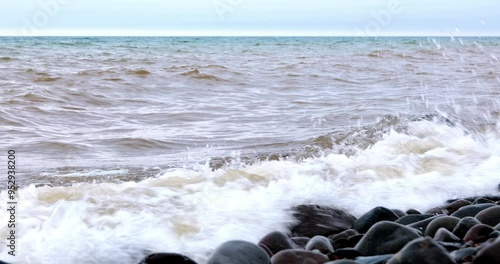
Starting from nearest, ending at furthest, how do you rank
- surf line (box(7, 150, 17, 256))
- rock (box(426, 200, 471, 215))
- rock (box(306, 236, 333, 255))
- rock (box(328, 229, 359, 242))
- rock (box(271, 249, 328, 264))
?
rock (box(271, 249, 328, 264))
rock (box(306, 236, 333, 255))
surf line (box(7, 150, 17, 256))
rock (box(328, 229, 359, 242))
rock (box(426, 200, 471, 215))

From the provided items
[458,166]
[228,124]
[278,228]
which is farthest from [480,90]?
[278,228]

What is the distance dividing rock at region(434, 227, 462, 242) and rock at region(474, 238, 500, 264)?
23.9 inches

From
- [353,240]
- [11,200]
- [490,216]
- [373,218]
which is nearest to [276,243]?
[353,240]

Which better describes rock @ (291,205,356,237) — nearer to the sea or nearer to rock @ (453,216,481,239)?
the sea

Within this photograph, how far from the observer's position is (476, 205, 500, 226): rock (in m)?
3.53

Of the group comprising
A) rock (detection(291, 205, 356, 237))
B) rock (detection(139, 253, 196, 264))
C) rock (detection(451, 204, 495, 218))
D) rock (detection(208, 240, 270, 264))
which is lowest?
rock (detection(291, 205, 356, 237))

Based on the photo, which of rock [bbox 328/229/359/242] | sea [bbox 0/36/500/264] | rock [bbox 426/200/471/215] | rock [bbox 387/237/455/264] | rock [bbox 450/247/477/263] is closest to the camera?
rock [bbox 387/237/455/264]

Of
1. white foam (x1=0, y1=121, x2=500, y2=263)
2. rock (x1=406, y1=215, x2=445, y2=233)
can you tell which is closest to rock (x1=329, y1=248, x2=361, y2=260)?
rock (x1=406, y1=215, x2=445, y2=233)

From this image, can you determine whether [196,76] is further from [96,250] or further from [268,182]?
[96,250]

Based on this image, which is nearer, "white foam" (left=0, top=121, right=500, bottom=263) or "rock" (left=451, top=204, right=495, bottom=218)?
"white foam" (left=0, top=121, right=500, bottom=263)

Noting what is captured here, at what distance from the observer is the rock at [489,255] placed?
240 centimetres

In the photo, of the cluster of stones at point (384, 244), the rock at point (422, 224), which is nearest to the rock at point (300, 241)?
the cluster of stones at point (384, 244)

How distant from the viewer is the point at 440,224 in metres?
3.43

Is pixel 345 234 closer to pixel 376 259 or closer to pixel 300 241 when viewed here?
pixel 300 241
